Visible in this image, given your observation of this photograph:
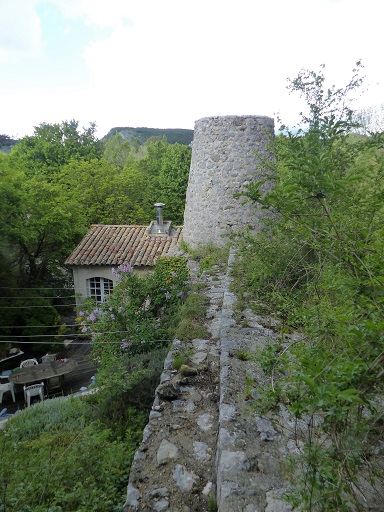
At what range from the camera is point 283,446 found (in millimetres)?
Result: 2031

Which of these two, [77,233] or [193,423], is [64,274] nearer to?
[77,233]

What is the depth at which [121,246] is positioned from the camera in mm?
13359

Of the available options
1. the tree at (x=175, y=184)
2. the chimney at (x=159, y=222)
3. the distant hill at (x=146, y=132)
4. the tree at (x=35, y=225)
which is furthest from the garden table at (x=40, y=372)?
the distant hill at (x=146, y=132)

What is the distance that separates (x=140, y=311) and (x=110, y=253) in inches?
253

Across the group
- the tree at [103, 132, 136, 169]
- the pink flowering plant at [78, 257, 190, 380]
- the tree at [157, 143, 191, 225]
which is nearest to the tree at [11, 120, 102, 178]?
the tree at [103, 132, 136, 169]

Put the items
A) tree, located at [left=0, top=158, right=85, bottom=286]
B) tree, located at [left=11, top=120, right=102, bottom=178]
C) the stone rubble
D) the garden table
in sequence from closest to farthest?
1. the stone rubble
2. the garden table
3. tree, located at [left=0, top=158, right=85, bottom=286]
4. tree, located at [left=11, top=120, right=102, bottom=178]

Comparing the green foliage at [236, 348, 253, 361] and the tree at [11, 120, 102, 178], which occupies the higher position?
the tree at [11, 120, 102, 178]

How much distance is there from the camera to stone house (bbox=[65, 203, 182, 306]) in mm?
12711

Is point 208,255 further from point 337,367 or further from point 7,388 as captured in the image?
point 7,388

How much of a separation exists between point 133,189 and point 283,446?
19.5 metres

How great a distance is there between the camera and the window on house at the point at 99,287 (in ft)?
44.1

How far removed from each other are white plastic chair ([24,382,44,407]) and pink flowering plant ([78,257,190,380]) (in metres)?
3.18

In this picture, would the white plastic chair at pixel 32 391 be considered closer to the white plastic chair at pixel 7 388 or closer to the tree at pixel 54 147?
the white plastic chair at pixel 7 388

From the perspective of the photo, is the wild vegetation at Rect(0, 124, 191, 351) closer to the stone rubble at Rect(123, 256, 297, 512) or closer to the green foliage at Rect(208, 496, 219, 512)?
the stone rubble at Rect(123, 256, 297, 512)
